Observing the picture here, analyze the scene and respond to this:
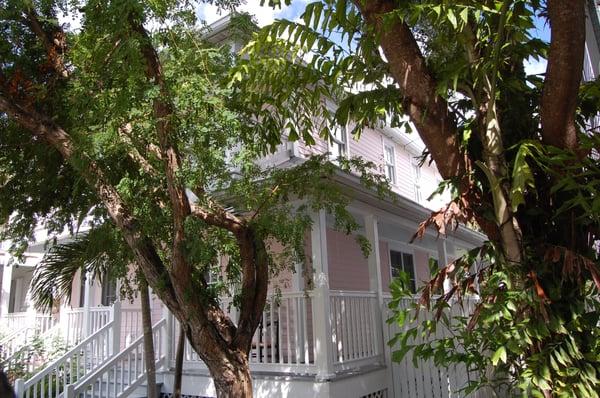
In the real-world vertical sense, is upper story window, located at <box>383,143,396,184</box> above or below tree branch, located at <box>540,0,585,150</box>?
above

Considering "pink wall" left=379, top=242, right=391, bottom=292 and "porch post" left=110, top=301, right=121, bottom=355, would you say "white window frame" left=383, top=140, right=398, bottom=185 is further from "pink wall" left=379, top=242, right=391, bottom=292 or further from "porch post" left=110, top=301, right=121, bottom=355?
"porch post" left=110, top=301, right=121, bottom=355

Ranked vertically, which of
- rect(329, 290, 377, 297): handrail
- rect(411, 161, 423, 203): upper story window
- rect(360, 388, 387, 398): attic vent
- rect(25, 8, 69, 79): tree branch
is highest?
rect(411, 161, 423, 203): upper story window

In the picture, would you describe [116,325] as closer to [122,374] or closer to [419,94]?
[122,374]

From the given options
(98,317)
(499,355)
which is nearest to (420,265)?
(98,317)

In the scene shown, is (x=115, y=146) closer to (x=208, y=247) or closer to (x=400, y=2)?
(x=208, y=247)

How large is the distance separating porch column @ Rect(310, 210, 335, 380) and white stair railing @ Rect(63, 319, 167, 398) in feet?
11.0

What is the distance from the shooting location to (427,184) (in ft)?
63.0

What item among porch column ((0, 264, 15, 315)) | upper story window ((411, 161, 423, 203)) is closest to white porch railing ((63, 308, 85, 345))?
porch column ((0, 264, 15, 315))

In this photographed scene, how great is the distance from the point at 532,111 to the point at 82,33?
4.11m

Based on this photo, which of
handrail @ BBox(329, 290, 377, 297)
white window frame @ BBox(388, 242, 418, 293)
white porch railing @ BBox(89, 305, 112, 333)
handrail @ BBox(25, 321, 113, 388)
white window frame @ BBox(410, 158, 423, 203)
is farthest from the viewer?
white window frame @ BBox(410, 158, 423, 203)

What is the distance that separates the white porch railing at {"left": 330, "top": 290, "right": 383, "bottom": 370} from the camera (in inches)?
297

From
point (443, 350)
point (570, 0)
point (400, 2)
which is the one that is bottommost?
point (443, 350)

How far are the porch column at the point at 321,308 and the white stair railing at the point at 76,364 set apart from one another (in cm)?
412

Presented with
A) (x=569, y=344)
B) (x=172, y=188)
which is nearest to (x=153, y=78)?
(x=172, y=188)
